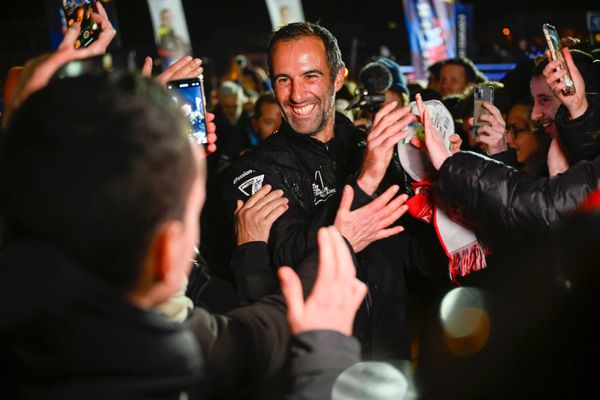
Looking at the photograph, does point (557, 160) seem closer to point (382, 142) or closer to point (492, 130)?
point (492, 130)

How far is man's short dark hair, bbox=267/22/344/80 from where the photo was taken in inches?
113

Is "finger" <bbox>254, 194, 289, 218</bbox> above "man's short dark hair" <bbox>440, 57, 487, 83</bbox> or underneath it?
above

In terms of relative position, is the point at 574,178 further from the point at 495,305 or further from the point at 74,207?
the point at 74,207

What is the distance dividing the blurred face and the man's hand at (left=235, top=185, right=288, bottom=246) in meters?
1.66

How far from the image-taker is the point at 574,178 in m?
1.77

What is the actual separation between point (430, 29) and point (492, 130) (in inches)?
310

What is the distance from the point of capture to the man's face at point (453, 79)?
545cm

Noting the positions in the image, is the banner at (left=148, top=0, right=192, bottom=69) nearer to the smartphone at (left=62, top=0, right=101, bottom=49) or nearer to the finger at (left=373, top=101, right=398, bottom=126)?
the smartphone at (left=62, top=0, right=101, bottom=49)

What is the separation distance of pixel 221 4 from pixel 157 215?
2424 centimetres

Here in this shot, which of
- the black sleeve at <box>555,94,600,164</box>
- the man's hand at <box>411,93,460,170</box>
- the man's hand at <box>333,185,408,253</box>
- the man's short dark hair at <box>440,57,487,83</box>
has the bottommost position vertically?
the man's short dark hair at <box>440,57,487,83</box>

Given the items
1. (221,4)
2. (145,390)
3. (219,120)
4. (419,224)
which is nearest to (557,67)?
(419,224)

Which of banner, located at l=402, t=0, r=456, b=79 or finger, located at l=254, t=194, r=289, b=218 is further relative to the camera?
banner, located at l=402, t=0, r=456, b=79

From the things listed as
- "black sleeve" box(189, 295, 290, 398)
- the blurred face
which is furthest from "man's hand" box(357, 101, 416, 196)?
the blurred face

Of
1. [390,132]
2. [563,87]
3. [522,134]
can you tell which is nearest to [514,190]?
[390,132]
